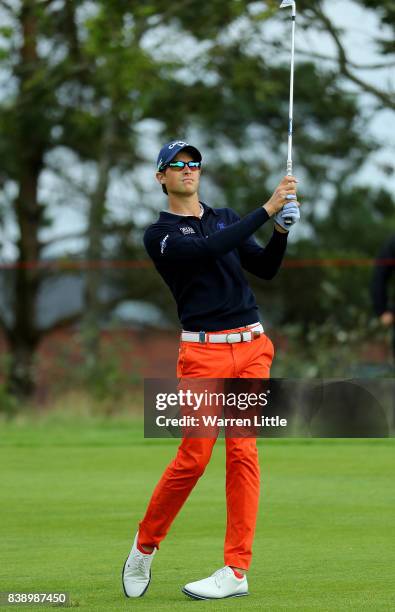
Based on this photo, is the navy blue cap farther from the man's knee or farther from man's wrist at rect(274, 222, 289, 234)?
the man's knee

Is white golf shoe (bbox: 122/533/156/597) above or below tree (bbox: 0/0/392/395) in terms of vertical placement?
below

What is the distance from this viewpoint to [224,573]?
5547 mm

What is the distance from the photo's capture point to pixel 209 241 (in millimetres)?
5613

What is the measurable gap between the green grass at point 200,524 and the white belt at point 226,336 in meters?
1.02

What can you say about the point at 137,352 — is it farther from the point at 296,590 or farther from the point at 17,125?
the point at 296,590

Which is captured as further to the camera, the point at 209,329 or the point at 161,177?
the point at 161,177

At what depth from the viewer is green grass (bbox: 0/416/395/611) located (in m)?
5.64

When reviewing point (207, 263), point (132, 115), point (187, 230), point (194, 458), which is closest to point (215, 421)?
point (194, 458)

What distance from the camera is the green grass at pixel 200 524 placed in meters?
5.64

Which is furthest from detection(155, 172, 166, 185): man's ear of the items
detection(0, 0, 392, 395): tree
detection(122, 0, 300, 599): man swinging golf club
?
detection(0, 0, 392, 395): tree

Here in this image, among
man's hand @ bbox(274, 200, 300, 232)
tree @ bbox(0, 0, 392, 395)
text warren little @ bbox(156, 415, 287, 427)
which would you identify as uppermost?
tree @ bbox(0, 0, 392, 395)

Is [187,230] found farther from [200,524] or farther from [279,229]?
[200,524]

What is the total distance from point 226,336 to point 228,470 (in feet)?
1.79

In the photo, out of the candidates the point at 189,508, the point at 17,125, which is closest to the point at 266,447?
the point at 189,508
